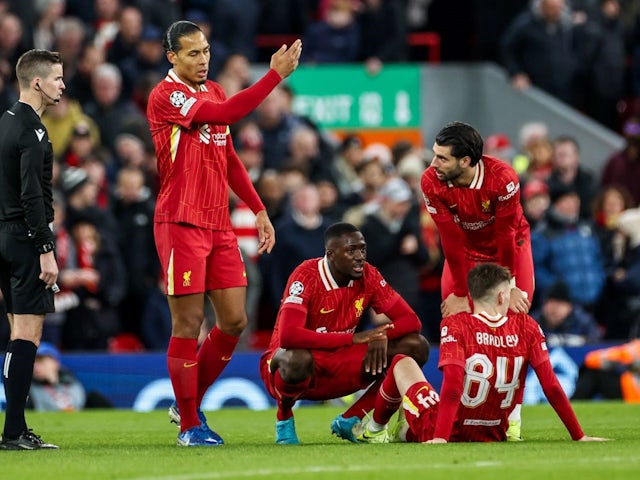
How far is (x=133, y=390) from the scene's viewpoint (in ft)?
48.2

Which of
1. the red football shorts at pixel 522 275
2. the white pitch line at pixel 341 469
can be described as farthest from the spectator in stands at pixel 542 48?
the white pitch line at pixel 341 469

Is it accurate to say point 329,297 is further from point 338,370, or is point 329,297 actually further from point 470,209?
point 470,209

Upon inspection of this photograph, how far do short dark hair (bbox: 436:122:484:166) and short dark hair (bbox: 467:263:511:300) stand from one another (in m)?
0.89

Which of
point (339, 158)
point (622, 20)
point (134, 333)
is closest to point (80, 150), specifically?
point (134, 333)

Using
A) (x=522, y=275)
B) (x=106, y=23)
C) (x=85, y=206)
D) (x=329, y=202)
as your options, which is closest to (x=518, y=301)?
(x=522, y=275)

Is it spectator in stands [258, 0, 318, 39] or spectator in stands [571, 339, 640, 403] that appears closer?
spectator in stands [571, 339, 640, 403]

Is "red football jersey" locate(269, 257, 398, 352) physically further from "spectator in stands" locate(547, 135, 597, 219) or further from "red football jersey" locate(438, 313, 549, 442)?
"spectator in stands" locate(547, 135, 597, 219)

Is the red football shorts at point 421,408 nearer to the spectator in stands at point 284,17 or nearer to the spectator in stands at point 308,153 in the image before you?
the spectator in stands at point 308,153

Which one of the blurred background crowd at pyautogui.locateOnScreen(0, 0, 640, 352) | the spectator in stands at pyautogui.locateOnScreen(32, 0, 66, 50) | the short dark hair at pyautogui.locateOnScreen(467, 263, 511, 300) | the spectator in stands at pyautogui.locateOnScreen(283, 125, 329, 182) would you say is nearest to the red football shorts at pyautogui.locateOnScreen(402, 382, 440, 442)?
the short dark hair at pyautogui.locateOnScreen(467, 263, 511, 300)

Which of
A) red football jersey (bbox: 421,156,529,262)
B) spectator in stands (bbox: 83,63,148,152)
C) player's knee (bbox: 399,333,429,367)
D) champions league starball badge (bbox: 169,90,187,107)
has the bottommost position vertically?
player's knee (bbox: 399,333,429,367)

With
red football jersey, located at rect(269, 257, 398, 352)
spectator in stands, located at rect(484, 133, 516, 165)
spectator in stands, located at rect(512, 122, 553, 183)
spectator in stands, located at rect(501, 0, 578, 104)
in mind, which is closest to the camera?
red football jersey, located at rect(269, 257, 398, 352)

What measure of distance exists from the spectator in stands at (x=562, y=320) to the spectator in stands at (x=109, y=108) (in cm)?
468

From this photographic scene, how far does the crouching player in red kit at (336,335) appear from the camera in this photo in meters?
9.67

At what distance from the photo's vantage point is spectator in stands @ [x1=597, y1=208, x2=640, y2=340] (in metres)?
16.0
